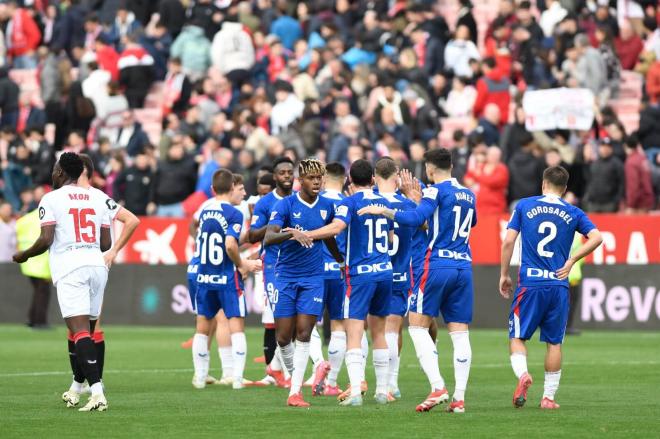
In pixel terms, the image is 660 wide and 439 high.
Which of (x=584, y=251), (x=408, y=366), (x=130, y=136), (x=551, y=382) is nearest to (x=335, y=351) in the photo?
(x=551, y=382)

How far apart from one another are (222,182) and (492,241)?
1146 centimetres

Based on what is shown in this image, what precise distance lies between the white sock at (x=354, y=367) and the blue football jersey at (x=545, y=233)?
1.71 metres

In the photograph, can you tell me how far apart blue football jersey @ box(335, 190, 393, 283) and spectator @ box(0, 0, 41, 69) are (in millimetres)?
25550

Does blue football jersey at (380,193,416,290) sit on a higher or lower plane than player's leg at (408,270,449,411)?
higher

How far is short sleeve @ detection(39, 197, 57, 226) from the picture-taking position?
14.2 metres

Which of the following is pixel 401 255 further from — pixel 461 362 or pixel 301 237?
pixel 461 362

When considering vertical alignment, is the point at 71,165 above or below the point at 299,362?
above

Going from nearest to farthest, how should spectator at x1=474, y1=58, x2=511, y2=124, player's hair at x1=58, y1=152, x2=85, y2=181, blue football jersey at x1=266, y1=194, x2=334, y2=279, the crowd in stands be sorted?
player's hair at x1=58, y1=152, x2=85, y2=181 < blue football jersey at x1=266, y1=194, x2=334, y2=279 < the crowd in stands < spectator at x1=474, y1=58, x2=511, y2=124

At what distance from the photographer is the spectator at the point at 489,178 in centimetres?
2770

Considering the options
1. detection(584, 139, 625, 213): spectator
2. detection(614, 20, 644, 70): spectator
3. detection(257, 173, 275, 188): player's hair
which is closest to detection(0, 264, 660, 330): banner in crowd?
detection(584, 139, 625, 213): spectator

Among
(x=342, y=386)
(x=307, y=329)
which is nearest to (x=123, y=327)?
(x=342, y=386)

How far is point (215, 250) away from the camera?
684 inches

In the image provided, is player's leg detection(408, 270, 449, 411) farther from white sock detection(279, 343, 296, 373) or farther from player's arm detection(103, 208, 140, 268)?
player's arm detection(103, 208, 140, 268)

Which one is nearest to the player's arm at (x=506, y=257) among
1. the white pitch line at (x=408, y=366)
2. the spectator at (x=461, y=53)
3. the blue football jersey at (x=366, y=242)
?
the blue football jersey at (x=366, y=242)
